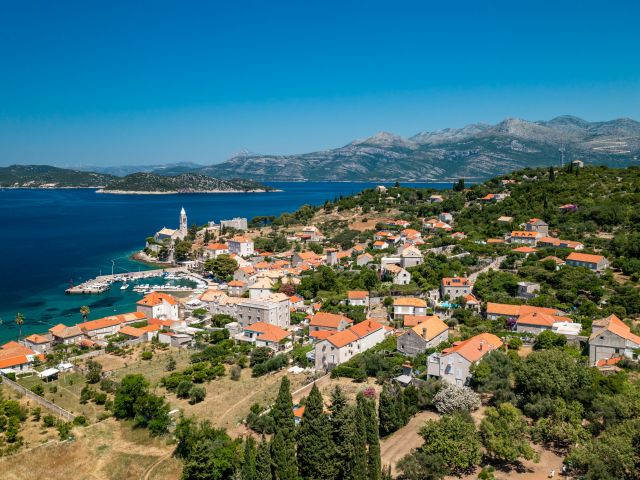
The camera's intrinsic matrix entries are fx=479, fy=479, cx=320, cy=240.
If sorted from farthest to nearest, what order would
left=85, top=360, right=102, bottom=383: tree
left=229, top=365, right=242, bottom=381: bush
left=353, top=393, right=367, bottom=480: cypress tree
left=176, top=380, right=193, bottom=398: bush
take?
1. left=85, top=360, right=102, bottom=383: tree
2. left=229, top=365, right=242, bottom=381: bush
3. left=176, top=380, right=193, bottom=398: bush
4. left=353, top=393, right=367, bottom=480: cypress tree

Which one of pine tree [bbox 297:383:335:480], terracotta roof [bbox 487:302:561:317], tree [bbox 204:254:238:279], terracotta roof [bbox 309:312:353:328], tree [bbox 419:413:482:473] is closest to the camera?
tree [bbox 419:413:482:473]

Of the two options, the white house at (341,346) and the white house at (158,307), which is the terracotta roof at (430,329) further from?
the white house at (158,307)

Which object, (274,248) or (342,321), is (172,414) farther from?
(274,248)

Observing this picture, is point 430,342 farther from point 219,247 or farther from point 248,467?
point 219,247

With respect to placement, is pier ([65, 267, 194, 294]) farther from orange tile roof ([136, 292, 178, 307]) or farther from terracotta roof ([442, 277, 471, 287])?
terracotta roof ([442, 277, 471, 287])

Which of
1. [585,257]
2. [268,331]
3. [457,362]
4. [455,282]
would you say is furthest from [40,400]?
[585,257]

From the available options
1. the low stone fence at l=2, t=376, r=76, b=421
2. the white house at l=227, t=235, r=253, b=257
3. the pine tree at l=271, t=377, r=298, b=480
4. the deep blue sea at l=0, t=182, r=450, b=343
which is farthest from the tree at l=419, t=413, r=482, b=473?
the white house at l=227, t=235, r=253, b=257

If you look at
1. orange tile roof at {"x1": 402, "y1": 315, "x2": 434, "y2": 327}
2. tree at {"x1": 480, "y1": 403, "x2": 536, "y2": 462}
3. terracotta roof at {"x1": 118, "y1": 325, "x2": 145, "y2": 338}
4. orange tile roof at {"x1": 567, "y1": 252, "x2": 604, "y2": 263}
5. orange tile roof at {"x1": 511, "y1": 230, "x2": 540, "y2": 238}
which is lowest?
terracotta roof at {"x1": 118, "y1": 325, "x2": 145, "y2": 338}

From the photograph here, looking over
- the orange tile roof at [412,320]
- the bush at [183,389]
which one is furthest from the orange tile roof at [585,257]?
the bush at [183,389]
